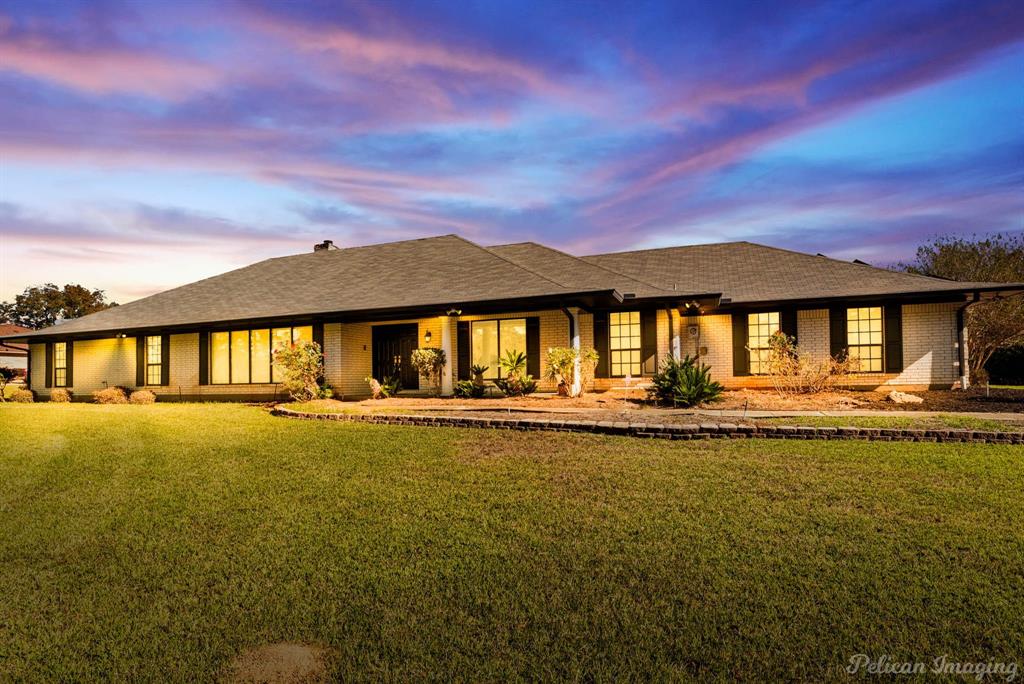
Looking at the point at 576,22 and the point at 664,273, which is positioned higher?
the point at 576,22

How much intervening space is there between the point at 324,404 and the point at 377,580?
440 inches

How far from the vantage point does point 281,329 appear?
1892 cm

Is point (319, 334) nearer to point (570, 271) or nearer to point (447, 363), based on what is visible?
point (447, 363)

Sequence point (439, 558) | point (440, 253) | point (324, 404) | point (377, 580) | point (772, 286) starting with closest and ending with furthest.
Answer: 1. point (377, 580)
2. point (439, 558)
3. point (324, 404)
4. point (772, 286)
5. point (440, 253)

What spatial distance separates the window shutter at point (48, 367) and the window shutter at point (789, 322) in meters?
26.9

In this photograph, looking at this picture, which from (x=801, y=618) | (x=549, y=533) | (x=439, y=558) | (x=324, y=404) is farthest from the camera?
(x=324, y=404)

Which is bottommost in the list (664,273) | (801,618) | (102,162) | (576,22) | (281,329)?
(801,618)

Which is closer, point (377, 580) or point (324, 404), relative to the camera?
point (377, 580)

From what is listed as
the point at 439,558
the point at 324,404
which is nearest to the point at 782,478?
the point at 439,558

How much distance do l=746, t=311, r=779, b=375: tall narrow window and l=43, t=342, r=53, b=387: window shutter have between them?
25992 mm

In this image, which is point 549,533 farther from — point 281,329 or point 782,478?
point 281,329

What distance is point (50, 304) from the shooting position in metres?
64.5

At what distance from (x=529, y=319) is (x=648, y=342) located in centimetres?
356

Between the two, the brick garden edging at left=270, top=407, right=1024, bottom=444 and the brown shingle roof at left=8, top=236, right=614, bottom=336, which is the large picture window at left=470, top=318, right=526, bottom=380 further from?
the brick garden edging at left=270, top=407, right=1024, bottom=444
